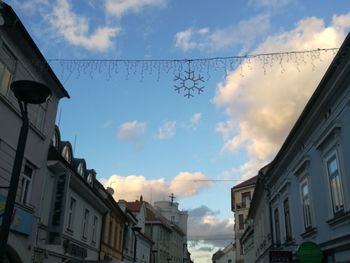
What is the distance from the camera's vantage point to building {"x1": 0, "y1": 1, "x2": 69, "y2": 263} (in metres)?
13.6

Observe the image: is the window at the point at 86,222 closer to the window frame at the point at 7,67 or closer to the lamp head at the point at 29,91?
the window frame at the point at 7,67

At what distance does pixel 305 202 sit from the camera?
16.0 meters

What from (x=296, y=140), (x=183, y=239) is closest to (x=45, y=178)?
(x=296, y=140)

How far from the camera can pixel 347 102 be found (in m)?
11.2

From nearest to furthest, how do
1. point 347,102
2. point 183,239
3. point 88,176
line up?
point 347,102 < point 88,176 < point 183,239

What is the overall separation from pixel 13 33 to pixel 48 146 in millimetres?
5140

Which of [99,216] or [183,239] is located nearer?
[99,216]

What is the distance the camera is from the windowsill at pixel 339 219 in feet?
37.0

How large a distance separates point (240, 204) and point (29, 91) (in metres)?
66.3

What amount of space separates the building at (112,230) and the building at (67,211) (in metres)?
1.05

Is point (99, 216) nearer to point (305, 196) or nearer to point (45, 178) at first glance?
point (45, 178)

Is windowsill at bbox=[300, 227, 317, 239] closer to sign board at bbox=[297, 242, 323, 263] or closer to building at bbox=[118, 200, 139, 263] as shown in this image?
sign board at bbox=[297, 242, 323, 263]

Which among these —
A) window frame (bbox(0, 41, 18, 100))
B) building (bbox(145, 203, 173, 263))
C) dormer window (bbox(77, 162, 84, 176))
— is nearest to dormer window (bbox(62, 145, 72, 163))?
dormer window (bbox(77, 162, 84, 176))

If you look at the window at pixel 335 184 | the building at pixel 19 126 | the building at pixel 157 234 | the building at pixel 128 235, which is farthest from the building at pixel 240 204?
the window at pixel 335 184
